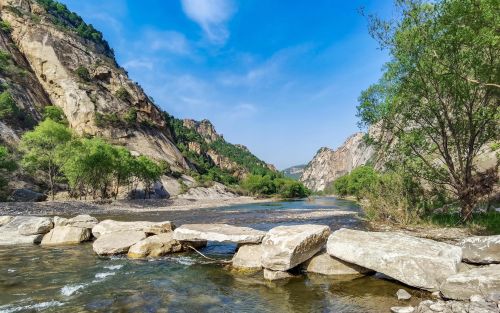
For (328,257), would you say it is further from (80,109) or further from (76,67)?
(76,67)

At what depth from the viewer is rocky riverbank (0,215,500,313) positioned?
8.39m

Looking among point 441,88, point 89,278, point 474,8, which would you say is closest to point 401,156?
point 441,88

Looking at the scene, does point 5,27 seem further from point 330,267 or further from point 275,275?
point 330,267

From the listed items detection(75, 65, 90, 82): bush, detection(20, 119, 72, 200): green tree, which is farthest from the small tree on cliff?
detection(75, 65, 90, 82): bush

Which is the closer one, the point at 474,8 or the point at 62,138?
the point at 474,8

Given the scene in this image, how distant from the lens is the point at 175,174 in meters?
114

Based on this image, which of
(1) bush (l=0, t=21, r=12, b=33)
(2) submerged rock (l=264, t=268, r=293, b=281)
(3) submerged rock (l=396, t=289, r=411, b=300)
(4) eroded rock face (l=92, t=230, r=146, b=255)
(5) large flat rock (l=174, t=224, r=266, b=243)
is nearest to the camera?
(3) submerged rock (l=396, t=289, r=411, b=300)

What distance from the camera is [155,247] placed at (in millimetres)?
16203

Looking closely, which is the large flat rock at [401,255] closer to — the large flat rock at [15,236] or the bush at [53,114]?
the large flat rock at [15,236]

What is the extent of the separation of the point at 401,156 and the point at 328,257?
44.8 feet

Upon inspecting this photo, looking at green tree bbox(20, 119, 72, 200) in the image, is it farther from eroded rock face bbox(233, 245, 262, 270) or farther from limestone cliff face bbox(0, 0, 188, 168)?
eroded rock face bbox(233, 245, 262, 270)

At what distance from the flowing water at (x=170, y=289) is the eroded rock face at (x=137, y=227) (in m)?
3.64

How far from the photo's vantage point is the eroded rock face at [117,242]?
53.3ft

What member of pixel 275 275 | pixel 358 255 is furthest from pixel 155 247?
pixel 358 255
